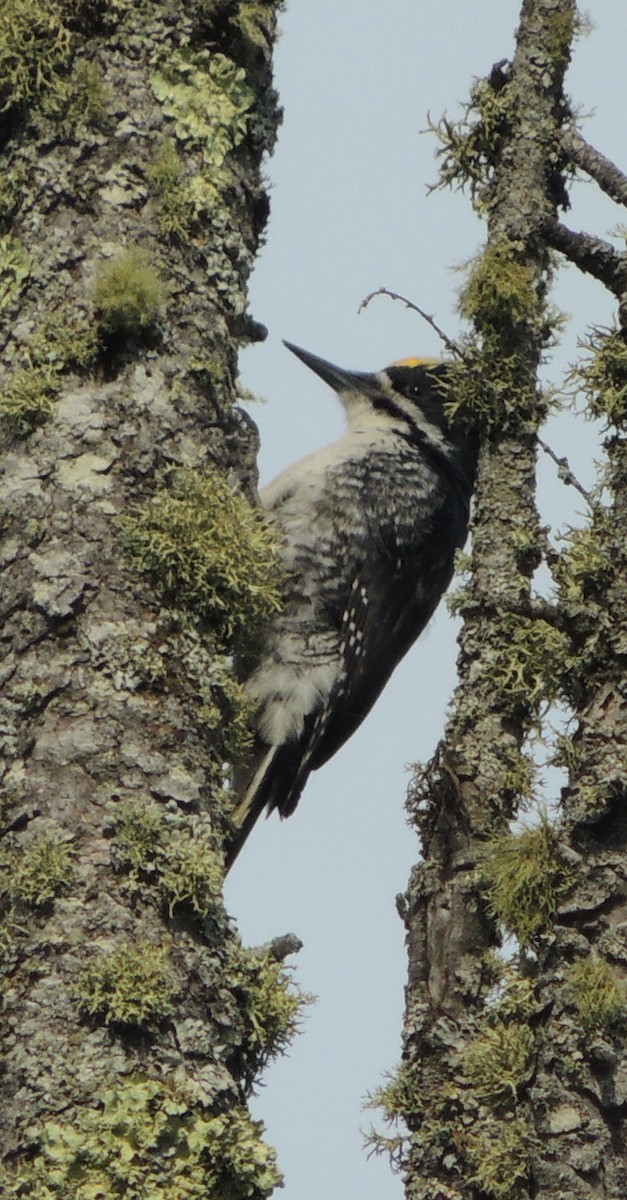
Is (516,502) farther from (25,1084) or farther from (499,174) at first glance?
(25,1084)

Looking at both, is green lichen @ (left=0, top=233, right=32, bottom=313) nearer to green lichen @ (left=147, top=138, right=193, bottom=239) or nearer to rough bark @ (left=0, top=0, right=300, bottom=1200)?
rough bark @ (left=0, top=0, right=300, bottom=1200)

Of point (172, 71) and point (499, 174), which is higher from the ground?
point (172, 71)

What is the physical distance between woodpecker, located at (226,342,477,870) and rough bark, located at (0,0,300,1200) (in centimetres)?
69

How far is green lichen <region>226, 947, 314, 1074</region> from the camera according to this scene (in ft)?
9.64

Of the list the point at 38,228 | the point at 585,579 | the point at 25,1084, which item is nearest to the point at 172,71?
the point at 38,228

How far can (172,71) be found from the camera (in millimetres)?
3537

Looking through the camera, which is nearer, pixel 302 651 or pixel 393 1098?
pixel 393 1098

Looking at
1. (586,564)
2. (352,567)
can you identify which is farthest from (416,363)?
Result: (586,564)

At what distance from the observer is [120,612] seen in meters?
3.09

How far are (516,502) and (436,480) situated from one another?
1.29 meters

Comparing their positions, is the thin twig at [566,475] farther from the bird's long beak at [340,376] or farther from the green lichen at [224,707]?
the bird's long beak at [340,376]

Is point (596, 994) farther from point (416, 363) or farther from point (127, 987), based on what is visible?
point (416, 363)

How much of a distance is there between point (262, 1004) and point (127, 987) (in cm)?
34

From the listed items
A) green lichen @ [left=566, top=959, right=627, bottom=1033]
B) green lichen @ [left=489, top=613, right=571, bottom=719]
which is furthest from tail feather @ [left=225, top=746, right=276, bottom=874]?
green lichen @ [left=566, top=959, right=627, bottom=1033]
